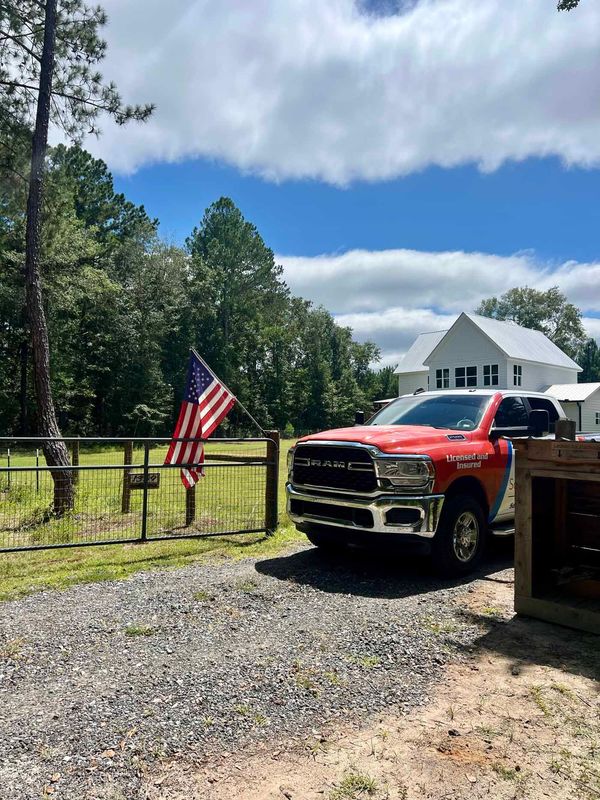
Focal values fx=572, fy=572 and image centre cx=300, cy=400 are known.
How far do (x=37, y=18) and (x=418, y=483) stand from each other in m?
11.4

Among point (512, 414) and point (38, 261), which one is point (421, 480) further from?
point (38, 261)

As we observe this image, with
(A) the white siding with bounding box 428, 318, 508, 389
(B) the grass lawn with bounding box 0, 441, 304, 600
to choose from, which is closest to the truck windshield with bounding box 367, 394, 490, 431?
(B) the grass lawn with bounding box 0, 441, 304, 600

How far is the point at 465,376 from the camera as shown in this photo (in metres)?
37.5

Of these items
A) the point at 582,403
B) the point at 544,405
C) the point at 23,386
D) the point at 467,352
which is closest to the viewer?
the point at 544,405

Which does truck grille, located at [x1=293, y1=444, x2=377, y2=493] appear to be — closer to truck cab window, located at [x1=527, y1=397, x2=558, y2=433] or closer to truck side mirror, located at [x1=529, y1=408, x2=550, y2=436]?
truck side mirror, located at [x1=529, y1=408, x2=550, y2=436]

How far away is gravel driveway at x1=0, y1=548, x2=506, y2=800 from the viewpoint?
284 cm

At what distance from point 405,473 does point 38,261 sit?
8.08m

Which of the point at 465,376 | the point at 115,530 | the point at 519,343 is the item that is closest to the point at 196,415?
the point at 115,530

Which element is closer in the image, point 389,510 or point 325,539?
point 389,510

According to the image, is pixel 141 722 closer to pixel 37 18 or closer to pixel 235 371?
pixel 37 18

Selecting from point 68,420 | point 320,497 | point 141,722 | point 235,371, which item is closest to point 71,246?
point 68,420

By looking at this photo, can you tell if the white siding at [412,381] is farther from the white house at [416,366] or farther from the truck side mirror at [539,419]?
the truck side mirror at [539,419]

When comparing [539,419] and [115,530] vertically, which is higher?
[539,419]

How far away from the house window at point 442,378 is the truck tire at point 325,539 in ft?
108
